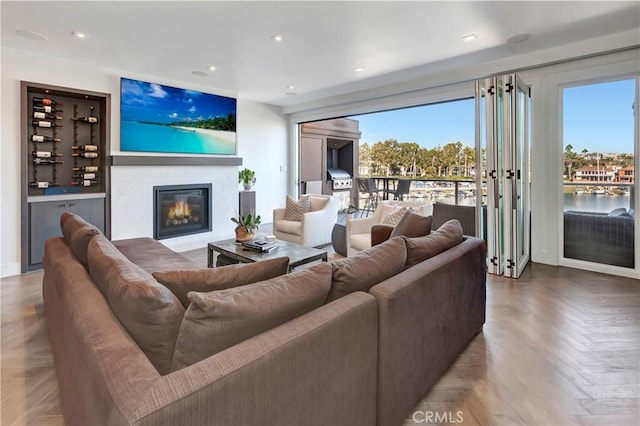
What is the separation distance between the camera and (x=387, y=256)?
180cm

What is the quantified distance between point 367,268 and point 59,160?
4.89m

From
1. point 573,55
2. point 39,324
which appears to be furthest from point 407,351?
point 573,55

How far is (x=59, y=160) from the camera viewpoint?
4.75 metres

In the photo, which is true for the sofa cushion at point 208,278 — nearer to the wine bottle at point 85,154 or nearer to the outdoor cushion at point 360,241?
the outdoor cushion at point 360,241

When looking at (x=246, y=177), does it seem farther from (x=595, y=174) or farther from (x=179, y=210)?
(x=595, y=174)

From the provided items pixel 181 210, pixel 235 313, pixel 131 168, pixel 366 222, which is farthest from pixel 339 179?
pixel 235 313

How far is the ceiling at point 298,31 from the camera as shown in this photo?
3150mm

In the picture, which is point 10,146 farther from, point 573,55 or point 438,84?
point 573,55

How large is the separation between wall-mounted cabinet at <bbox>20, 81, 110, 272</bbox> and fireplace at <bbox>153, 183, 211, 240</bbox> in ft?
2.36

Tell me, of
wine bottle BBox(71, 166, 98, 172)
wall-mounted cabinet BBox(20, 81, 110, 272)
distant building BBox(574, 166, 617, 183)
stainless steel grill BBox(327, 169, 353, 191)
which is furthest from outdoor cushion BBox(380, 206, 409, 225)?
stainless steel grill BBox(327, 169, 353, 191)

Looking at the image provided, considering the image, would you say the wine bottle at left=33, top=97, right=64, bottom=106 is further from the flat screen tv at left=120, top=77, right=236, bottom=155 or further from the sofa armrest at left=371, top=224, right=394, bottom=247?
the sofa armrest at left=371, top=224, right=394, bottom=247

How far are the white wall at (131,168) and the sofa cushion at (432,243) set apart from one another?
14.3 feet

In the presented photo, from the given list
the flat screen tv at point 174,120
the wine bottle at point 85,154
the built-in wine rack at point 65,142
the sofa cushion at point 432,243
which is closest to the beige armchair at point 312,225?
the flat screen tv at point 174,120

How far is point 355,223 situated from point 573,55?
3.11 m
